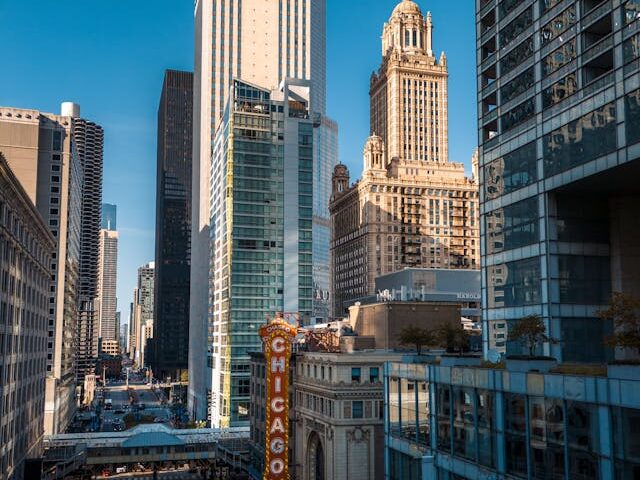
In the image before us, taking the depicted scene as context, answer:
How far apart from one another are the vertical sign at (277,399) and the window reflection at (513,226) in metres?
35.7

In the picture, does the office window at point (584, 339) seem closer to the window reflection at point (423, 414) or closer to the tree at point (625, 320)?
the window reflection at point (423, 414)

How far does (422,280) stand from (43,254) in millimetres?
61782

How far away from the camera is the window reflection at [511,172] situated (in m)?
55.9

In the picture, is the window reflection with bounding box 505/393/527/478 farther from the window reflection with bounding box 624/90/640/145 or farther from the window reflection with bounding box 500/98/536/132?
the window reflection with bounding box 500/98/536/132

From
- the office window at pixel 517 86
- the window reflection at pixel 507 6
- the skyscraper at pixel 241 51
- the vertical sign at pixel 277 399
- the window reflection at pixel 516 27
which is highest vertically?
the skyscraper at pixel 241 51

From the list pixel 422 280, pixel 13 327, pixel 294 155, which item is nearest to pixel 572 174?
pixel 13 327

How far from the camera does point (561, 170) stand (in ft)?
171

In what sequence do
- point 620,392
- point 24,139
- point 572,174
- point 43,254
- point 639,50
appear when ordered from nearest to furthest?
point 620,392
point 639,50
point 572,174
point 43,254
point 24,139

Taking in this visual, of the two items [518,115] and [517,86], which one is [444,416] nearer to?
[518,115]

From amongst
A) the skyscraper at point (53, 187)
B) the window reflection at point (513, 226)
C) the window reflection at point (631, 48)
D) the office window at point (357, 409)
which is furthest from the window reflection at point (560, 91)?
the skyscraper at point (53, 187)

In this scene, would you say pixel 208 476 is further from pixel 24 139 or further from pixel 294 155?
pixel 24 139

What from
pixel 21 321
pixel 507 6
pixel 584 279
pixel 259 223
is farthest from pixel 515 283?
pixel 259 223

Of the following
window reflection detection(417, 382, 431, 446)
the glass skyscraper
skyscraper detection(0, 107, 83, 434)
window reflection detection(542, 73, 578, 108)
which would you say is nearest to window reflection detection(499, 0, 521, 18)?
window reflection detection(542, 73, 578, 108)

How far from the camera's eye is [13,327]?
259 ft
